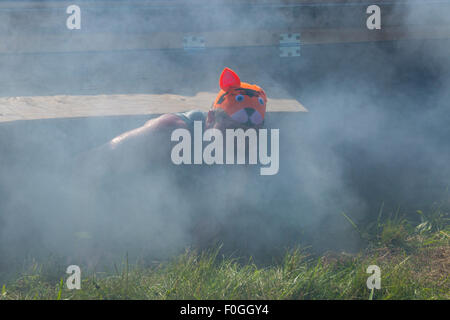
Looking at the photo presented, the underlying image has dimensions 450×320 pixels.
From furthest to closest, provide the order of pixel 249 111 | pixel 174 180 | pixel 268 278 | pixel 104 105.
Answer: pixel 104 105 → pixel 174 180 → pixel 249 111 → pixel 268 278

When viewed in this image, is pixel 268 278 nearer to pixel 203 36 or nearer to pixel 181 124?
pixel 181 124

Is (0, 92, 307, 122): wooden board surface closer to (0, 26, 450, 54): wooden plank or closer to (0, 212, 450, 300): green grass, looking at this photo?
(0, 26, 450, 54): wooden plank

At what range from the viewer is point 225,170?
8.90 feet

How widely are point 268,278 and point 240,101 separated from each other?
3.48 ft

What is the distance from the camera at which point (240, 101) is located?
2.57 m

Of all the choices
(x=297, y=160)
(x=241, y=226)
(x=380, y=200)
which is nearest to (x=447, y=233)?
(x=380, y=200)

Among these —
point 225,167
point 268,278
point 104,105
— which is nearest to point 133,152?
point 225,167

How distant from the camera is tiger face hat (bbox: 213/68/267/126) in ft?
8.39

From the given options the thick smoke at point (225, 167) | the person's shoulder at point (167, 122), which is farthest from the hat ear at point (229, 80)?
the thick smoke at point (225, 167)

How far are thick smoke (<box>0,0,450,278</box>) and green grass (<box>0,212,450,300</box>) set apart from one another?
0.68 feet

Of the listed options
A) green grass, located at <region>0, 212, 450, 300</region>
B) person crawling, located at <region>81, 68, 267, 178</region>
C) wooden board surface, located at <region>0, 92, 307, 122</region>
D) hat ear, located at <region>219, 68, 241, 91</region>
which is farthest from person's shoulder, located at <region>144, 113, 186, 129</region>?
green grass, located at <region>0, 212, 450, 300</region>

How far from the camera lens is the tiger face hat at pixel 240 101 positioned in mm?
2559

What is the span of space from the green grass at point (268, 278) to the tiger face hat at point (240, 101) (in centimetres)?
84

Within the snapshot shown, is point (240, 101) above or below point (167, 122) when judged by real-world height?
above
